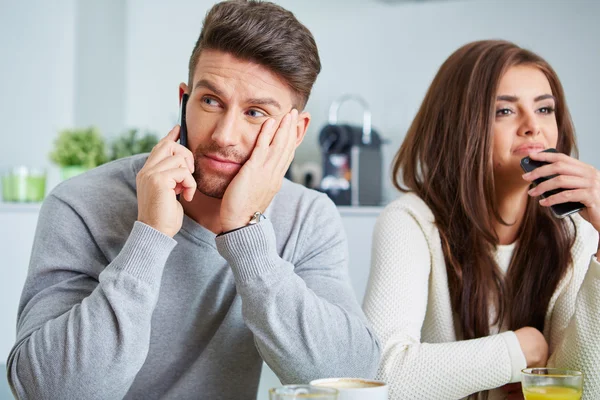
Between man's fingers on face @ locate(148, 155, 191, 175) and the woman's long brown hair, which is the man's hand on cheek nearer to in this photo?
man's fingers on face @ locate(148, 155, 191, 175)

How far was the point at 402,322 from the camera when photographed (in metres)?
1.48

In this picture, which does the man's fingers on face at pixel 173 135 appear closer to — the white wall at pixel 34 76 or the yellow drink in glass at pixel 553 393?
the yellow drink in glass at pixel 553 393

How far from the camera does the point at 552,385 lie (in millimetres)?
966

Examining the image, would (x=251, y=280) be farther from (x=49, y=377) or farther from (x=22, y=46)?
(x=22, y=46)

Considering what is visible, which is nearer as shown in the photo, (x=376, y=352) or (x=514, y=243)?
(x=376, y=352)

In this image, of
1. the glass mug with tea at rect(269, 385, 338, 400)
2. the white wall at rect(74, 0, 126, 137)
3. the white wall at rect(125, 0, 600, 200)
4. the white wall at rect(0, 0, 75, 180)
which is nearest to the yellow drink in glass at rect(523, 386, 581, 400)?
the glass mug with tea at rect(269, 385, 338, 400)

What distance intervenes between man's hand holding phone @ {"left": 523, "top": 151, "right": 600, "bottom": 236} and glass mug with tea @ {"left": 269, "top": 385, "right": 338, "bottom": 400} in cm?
82

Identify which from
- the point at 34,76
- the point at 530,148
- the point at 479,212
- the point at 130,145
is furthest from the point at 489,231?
the point at 34,76

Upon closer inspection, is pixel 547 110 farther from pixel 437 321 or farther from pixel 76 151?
pixel 76 151

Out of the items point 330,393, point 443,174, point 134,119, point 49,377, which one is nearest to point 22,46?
point 134,119

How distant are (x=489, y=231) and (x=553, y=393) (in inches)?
26.8

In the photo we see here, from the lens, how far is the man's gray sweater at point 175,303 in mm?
1108

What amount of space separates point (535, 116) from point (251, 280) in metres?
0.79

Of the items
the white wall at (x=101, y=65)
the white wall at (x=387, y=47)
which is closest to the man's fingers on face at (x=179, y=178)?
the white wall at (x=387, y=47)
